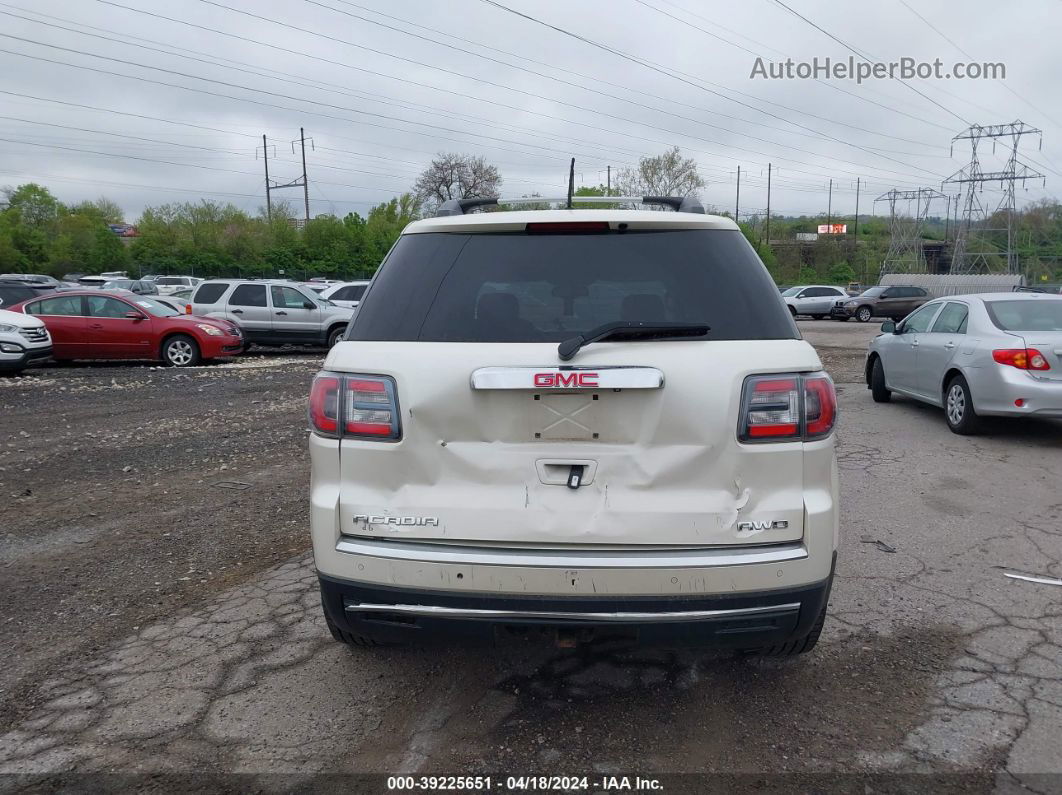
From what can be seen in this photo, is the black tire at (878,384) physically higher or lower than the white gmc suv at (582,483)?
lower

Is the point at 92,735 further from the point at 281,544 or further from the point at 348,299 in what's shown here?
the point at 348,299

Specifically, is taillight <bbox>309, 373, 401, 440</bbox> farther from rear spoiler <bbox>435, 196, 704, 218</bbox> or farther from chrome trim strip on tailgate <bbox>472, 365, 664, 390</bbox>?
rear spoiler <bbox>435, 196, 704, 218</bbox>

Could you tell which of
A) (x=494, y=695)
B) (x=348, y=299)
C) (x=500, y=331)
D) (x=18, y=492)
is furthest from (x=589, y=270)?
(x=348, y=299)

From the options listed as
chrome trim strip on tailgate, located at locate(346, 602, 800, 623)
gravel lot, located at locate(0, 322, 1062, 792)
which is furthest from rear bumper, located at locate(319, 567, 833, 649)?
gravel lot, located at locate(0, 322, 1062, 792)

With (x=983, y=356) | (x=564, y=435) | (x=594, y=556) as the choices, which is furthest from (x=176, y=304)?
(x=594, y=556)

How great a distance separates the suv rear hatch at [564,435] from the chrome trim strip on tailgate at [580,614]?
A: 22 centimetres

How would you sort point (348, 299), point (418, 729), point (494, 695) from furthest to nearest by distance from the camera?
point (348, 299) < point (494, 695) < point (418, 729)

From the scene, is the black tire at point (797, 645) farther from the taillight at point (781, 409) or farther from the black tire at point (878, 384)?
the black tire at point (878, 384)

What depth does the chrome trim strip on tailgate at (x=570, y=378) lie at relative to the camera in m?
2.65

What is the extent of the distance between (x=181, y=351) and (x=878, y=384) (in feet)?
41.2

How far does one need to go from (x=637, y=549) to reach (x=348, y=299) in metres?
21.1

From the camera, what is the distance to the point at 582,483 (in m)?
2.70

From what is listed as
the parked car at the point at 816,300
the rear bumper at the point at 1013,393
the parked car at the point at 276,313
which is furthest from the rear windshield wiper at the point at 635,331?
the parked car at the point at 816,300

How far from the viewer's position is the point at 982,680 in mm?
3400
